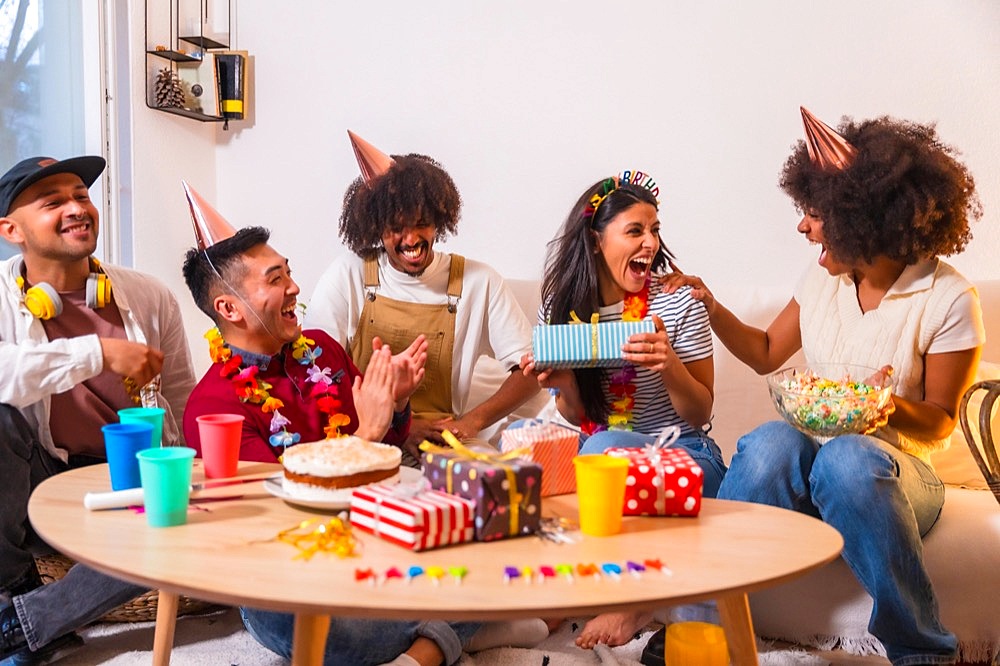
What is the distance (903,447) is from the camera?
2391 millimetres

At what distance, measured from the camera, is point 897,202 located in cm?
251

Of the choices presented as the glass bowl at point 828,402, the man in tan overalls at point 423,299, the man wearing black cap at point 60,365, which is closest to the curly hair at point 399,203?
the man in tan overalls at point 423,299

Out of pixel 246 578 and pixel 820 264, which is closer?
pixel 246 578

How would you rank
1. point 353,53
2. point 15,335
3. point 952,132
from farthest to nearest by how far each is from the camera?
point 353,53, point 952,132, point 15,335

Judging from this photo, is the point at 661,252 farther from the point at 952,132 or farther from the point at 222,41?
the point at 222,41

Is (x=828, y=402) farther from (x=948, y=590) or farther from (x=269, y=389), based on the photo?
(x=269, y=389)

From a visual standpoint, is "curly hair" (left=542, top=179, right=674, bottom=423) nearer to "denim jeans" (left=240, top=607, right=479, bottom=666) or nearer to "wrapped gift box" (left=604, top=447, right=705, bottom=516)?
"denim jeans" (left=240, top=607, right=479, bottom=666)

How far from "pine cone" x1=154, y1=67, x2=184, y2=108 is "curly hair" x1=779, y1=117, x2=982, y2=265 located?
296 cm

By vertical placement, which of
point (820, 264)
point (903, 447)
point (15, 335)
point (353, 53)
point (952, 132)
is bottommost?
point (903, 447)

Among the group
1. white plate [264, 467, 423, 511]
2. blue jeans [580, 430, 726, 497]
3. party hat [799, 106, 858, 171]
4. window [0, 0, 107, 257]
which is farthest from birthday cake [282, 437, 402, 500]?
window [0, 0, 107, 257]

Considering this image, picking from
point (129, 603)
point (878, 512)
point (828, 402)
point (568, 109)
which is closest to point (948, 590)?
point (878, 512)

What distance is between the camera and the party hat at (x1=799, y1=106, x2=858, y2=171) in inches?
104

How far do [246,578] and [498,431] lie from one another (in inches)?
73.6

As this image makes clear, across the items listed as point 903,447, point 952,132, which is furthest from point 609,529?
point 952,132
